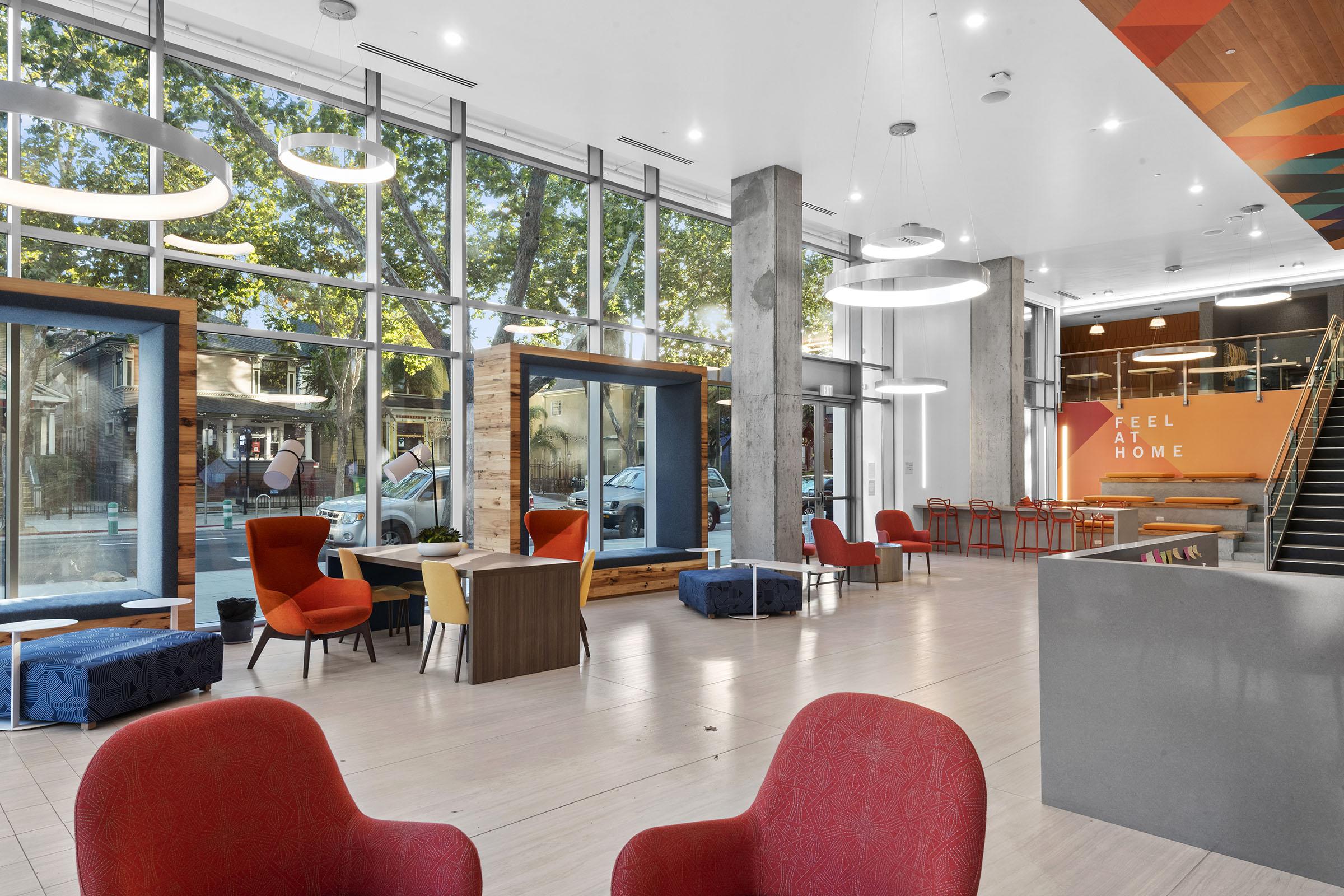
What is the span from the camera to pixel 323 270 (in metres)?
8.22

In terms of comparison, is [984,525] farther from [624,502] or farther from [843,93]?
[843,93]

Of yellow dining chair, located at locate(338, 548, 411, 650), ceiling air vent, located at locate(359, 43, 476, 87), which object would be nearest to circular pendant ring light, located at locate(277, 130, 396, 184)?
ceiling air vent, located at locate(359, 43, 476, 87)

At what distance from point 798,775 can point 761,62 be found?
7321mm

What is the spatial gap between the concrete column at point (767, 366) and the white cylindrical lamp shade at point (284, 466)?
5372mm

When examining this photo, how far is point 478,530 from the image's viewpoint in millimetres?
8906

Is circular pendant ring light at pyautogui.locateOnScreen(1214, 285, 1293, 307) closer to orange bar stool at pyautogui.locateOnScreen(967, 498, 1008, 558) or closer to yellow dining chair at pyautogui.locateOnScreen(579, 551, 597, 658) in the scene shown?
orange bar stool at pyautogui.locateOnScreen(967, 498, 1008, 558)

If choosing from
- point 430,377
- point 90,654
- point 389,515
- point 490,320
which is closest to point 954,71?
point 490,320

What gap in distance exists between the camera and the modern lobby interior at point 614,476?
2.86 m

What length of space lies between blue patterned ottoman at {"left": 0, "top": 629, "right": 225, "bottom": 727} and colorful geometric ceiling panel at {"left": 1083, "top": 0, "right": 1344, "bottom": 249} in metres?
6.93

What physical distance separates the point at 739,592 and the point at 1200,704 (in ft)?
17.7

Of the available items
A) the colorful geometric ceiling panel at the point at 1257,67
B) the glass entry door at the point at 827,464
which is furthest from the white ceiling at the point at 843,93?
the glass entry door at the point at 827,464

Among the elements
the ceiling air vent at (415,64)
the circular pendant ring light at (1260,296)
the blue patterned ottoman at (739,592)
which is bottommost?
the blue patterned ottoman at (739,592)

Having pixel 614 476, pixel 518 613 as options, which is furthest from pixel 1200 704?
pixel 614 476

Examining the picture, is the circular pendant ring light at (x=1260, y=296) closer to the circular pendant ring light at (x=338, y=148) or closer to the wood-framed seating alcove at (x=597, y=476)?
the wood-framed seating alcove at (x=597, y=476)
